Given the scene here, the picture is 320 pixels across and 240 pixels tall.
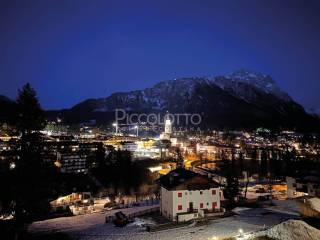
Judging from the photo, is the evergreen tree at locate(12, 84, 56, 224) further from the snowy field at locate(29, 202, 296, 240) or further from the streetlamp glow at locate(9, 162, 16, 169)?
the snowy field at locate(29, 202, 296, 240)

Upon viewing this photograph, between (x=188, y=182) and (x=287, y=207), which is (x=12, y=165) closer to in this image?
(x=188, y=182)

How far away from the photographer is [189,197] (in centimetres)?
3166

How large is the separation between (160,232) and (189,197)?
5696 millimetres

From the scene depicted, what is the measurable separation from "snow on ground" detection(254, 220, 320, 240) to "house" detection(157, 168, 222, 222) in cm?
846

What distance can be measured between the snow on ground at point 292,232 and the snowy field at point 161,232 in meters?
2.40

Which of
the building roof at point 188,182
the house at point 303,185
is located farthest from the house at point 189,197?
the house at point 303,185

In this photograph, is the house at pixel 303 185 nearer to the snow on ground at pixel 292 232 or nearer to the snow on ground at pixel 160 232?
the snow on ground at pixel 160 232

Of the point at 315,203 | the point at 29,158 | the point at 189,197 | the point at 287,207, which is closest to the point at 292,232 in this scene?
the point at 315,203

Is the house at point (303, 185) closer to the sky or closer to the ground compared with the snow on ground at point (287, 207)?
closer to the sky

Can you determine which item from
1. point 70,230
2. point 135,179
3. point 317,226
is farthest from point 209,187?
point 135,179

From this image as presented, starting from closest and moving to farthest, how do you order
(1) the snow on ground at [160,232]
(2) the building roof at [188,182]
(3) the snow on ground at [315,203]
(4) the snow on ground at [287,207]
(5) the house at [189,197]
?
(1) the snow on ground at [160,232] → (3) the snow on ground at [315,203] → (5) the house at [189,197] → (2) the building roof at [188,182] → (4) the snow on ground at [287,207]

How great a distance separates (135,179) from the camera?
72.9 metres

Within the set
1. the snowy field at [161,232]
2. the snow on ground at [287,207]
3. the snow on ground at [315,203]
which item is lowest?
the snowy field at [161,232]

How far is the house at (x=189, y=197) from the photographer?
3111cm
